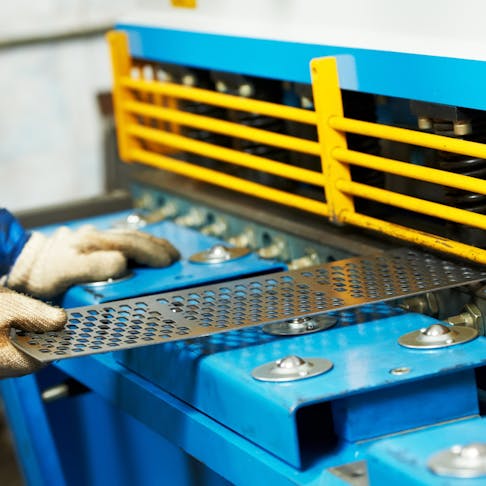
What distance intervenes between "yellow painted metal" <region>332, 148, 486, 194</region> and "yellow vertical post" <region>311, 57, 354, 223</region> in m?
0.02

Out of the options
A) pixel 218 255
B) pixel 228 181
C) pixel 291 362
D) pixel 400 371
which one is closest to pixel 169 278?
pixel 218 255

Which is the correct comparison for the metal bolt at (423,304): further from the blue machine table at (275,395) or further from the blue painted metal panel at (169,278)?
the blue painted metal panel at (169,278)

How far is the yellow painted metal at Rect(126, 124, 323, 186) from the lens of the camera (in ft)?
6.65

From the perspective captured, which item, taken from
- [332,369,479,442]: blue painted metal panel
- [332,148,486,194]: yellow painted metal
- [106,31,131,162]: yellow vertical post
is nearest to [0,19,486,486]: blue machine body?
[332,369,479,442]: blue painted metal panel

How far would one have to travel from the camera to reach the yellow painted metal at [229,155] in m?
2.03

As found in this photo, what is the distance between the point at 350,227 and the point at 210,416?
22.4 inches

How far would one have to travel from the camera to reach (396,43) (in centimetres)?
178

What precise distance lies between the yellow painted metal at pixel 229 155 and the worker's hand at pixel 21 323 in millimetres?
564

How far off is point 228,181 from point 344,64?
521 mm

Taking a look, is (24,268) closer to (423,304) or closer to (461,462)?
(423,304)

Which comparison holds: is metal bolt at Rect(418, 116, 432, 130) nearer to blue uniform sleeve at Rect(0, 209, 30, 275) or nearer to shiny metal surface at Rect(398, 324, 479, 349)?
shiny metal surface at Rect(398, 324, 479, 349)

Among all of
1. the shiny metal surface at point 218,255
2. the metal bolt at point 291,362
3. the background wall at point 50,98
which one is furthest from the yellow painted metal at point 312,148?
the background wall at point 50,98

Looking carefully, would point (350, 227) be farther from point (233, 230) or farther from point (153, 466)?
point (153, 466)

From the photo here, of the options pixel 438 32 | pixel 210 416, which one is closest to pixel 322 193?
pixel 438 32
